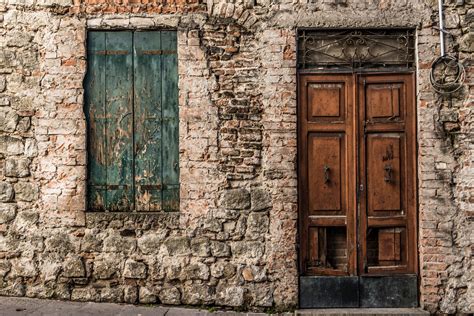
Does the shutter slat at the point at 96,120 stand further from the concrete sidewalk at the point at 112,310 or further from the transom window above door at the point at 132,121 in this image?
the concrete sidewalk at the point at 112,310

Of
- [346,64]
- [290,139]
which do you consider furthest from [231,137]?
[346,64]

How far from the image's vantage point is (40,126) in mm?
6031

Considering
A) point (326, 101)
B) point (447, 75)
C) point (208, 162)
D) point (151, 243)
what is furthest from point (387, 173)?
point (151, 243)

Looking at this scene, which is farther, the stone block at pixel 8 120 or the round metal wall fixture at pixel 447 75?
the stone block at pixel 8 120

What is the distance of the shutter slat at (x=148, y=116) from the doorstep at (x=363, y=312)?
202 centimetres

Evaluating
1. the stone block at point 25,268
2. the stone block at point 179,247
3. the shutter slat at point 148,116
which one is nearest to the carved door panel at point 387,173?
the stone block at point 179,247

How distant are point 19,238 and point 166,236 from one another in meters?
1.63

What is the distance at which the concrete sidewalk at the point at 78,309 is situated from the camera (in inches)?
221

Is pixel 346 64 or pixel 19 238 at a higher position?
pixel 346 64

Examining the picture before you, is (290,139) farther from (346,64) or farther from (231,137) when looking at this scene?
(346,64)

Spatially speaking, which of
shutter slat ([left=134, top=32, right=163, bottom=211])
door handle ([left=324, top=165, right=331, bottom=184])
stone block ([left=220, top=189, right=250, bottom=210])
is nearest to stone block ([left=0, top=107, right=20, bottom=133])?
shutter slat ([left=134, top=32, right=163, bottom=211])

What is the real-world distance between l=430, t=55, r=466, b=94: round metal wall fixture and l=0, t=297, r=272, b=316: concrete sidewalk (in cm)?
315

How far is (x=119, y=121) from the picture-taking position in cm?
610

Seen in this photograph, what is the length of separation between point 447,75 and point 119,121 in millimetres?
3649
